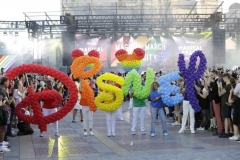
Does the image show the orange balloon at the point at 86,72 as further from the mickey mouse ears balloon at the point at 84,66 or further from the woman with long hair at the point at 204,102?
the woman with long hair at the point at 204,102

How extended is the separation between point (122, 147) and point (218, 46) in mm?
23114

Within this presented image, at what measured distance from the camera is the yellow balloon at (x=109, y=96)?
42.7 ft

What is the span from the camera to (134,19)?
109ft

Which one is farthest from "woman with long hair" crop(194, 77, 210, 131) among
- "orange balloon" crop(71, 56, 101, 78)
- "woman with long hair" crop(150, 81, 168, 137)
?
"orange balloon" crop(71, 56, 101, 78)

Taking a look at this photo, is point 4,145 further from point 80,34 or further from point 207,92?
point 80,34

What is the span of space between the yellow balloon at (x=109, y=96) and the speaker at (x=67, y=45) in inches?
740

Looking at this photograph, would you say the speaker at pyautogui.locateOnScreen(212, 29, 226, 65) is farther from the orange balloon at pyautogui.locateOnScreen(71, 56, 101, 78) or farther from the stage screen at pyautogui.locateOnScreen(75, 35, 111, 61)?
the orange balloon at pyautogui.locateOnScreen(71, 56, 101, 78)

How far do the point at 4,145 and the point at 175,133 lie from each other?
5212mm

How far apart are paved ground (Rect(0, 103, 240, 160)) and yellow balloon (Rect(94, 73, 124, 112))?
34.6 inches

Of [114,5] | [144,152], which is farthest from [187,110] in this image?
[114,5]

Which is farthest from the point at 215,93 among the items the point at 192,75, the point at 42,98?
the point at 42,98

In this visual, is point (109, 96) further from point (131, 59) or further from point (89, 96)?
point (131, 59)

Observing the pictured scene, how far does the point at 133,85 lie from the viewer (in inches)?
521

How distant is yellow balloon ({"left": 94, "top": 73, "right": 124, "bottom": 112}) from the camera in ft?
42.7
